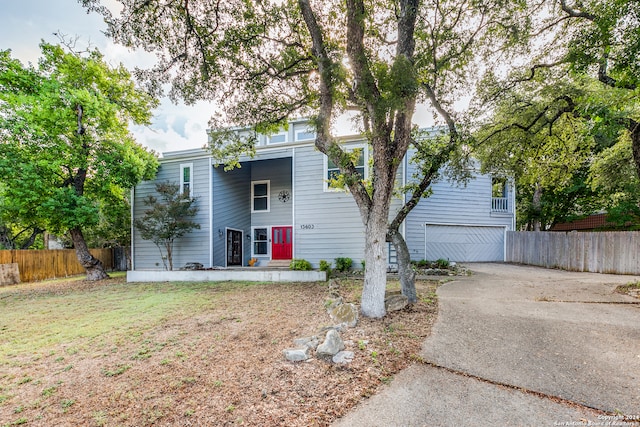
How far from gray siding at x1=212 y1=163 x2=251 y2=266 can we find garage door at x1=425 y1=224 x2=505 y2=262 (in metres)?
8.69

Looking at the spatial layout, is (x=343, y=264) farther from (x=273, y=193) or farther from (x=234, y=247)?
(x=234, y=247)

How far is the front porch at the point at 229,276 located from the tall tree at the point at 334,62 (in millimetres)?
4833

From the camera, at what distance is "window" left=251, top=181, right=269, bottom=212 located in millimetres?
14094

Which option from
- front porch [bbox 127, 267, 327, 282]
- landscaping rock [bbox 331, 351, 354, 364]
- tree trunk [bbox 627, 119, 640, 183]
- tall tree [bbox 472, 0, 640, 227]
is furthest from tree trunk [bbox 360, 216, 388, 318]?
tree trunk [bbox 627, 119, 640, 183]

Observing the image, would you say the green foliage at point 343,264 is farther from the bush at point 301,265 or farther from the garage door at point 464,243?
the garage door at point 464,243

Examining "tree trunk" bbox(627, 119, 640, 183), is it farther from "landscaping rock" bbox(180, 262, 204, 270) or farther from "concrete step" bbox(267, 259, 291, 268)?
"landscaping rock" bbox(180, 262, 204, 270)

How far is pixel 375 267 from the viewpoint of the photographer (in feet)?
16.1

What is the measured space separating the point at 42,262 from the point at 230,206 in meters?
9.06

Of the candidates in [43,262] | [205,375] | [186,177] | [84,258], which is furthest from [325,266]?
[43,262]

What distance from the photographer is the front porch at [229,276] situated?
991 cm

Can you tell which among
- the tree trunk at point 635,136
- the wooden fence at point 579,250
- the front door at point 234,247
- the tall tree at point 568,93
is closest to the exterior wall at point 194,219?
the front door at point 234,247

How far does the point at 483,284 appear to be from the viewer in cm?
795

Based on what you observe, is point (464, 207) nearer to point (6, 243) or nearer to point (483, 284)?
point (483, 284)

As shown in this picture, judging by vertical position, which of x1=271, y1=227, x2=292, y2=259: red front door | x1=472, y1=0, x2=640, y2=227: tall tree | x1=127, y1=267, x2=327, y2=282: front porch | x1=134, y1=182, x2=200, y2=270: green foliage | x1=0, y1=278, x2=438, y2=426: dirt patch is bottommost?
x1=127, y1=267, x2=327, y2=282: front porch
